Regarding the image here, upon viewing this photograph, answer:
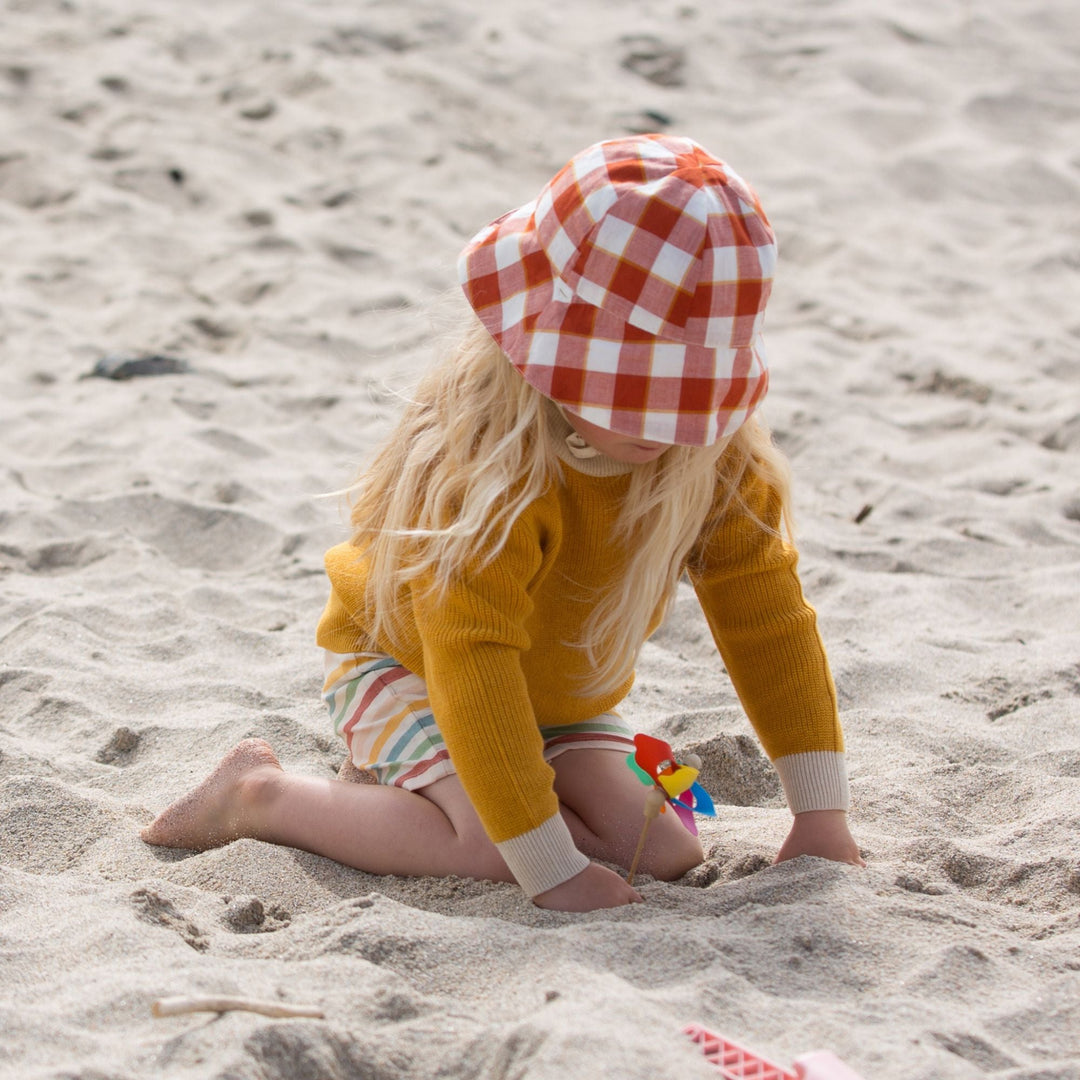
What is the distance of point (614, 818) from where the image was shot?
193cm

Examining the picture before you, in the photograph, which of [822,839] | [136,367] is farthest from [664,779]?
[136,367]

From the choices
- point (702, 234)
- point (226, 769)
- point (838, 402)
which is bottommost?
point (838, 402)

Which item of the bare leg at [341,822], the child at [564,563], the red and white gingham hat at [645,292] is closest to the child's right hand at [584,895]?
the child at [564,563]

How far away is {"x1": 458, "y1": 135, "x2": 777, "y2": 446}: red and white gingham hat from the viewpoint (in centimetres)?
151

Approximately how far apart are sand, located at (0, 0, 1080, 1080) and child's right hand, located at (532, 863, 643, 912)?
34 mm

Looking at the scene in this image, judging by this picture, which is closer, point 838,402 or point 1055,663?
point 1055,663

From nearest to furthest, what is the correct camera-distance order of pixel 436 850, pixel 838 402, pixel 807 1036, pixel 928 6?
pixel 807 1036 < pixel 436 850 < pixel 838 402 < pixel 928 6

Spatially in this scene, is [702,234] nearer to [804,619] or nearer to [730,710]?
[804,619]

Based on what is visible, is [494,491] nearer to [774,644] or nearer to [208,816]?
[774,644]

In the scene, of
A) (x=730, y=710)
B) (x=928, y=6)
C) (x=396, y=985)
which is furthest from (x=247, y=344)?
(x=928, y=6)

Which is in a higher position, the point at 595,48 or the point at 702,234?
the point at 702,234

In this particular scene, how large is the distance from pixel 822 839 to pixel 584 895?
0.35m

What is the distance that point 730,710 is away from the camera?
2.28 m

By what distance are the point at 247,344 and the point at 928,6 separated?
4.63 meters
